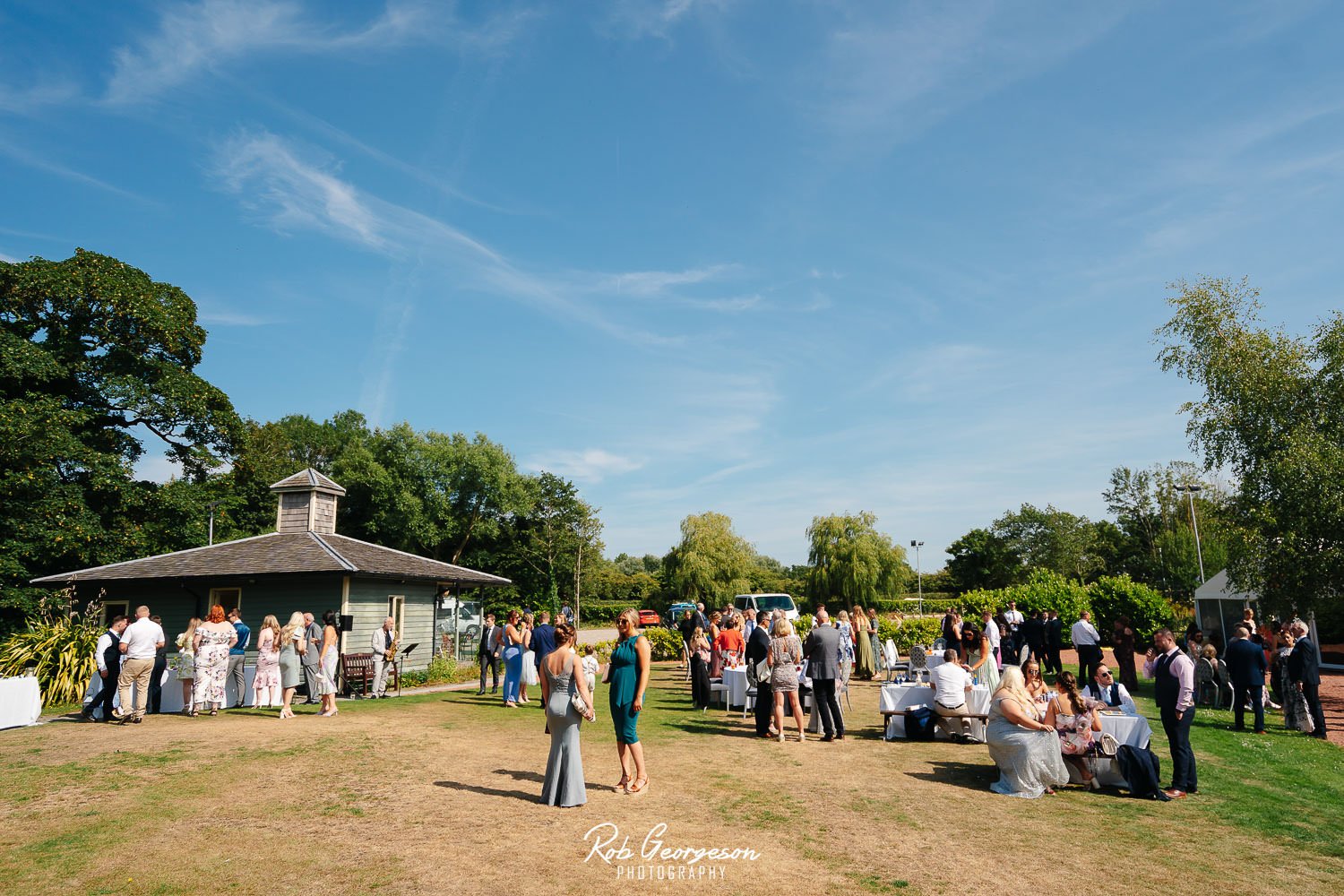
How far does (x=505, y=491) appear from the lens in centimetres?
4912

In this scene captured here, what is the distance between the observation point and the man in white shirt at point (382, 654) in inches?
597

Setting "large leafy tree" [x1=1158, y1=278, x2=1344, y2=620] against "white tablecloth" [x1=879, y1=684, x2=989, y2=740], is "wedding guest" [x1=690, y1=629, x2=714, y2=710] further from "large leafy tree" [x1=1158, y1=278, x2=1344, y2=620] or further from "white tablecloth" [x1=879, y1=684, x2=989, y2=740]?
"large leafy tree" [x1=1158, y1=278, x2=1344, y2=620]

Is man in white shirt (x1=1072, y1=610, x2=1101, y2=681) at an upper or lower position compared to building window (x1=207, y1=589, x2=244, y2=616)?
lower

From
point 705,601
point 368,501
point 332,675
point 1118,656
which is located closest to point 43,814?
point 332,675

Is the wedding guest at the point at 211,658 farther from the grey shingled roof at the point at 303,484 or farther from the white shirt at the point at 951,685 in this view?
the white shirt at the point at 951,685

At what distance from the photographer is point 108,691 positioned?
1198 centimetres

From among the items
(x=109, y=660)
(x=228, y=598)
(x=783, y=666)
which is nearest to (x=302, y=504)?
(x=228, y=598)

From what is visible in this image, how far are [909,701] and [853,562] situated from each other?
3058 cm

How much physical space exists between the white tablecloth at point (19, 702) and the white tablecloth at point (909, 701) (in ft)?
42.4

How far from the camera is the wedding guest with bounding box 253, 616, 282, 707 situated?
1314cm

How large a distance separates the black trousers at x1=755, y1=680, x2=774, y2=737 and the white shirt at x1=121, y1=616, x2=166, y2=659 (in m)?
9.23

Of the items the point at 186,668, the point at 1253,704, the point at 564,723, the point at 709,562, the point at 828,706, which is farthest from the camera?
the point at 709,562

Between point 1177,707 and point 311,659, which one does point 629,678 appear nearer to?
point 1177,707

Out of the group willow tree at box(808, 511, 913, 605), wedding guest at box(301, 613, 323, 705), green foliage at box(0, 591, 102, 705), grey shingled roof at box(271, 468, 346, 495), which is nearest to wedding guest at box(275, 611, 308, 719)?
wedding guest at box(301, 613, 323, 705)
